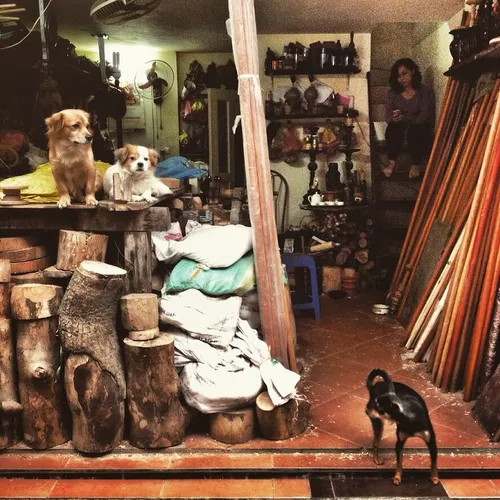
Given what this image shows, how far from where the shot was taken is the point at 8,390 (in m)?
3.31

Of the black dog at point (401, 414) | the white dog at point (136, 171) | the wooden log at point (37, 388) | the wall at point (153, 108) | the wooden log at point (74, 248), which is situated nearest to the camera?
the black dog at point (401, 414)

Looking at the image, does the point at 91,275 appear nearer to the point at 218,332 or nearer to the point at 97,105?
the point at 218,332

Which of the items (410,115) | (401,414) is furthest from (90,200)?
(410,115)

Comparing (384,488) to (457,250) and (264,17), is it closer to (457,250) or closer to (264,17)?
(457,250)

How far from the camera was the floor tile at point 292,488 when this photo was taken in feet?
9.30

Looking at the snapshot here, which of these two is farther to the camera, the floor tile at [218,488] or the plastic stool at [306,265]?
the plastic stool at [306,265]

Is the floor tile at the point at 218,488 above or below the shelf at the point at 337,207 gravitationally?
below

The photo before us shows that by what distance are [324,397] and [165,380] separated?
125 centimetres

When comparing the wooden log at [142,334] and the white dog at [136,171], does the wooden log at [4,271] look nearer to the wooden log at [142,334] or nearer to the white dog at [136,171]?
the wooden log at [142,334]

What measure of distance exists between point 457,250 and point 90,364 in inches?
110

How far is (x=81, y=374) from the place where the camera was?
10.4 ft

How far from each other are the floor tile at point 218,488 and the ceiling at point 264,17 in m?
4.40

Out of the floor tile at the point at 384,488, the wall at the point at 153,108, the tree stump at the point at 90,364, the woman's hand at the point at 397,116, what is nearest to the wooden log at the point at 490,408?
the floor tile at the point at 384,488

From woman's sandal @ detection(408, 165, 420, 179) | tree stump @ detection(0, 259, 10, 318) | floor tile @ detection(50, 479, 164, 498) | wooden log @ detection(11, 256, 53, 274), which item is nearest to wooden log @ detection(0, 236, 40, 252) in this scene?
wooden log @ detection(11, 256, 53, 274)
